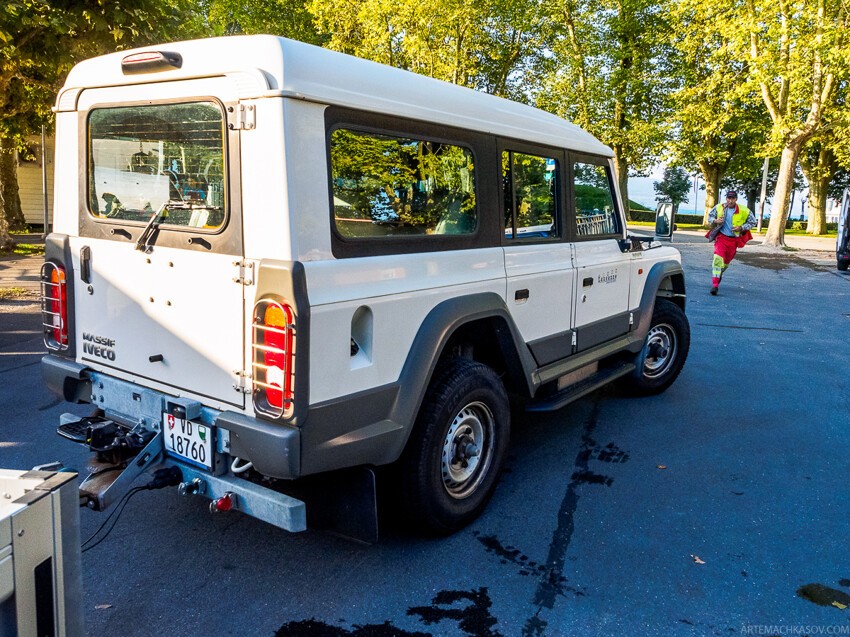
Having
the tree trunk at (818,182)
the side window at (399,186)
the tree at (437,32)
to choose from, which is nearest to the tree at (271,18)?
the tree at (437,32)

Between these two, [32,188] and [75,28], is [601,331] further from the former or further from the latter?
[32,188]

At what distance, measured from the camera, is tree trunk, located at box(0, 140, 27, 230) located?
18219mm

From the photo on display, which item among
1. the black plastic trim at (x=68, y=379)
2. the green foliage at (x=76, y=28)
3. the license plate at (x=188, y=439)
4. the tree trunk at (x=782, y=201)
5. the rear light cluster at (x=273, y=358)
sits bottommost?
the license plate at (x=188, y=439)

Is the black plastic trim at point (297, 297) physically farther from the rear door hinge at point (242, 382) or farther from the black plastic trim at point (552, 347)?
the black plastic trim at point (552, 347)

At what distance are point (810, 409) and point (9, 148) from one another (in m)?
19.2

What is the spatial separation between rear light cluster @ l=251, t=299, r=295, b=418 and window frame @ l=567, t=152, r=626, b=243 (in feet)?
8.48

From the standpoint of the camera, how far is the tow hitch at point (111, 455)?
2865mm

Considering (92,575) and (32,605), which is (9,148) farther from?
(32,605)

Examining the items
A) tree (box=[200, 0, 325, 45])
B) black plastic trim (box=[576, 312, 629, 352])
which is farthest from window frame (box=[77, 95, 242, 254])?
tree (box=[200, 0, 325, 45])

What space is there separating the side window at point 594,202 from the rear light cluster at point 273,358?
269 centimetres

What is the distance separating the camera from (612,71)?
2858cm

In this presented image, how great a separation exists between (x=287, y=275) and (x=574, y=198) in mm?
2691

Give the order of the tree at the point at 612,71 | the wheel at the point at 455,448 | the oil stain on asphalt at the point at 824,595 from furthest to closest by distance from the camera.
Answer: the tree at the point at 612,71
the wheel at the point at 455,448
the oil stain on asphalt at the point at 824,595

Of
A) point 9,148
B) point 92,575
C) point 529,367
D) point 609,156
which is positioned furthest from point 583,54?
point 92,575
